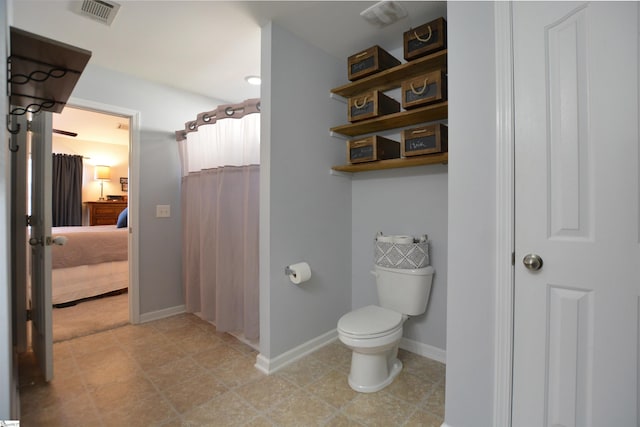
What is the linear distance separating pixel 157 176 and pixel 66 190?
15.2 ft

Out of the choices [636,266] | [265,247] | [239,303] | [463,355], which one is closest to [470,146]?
[636,266]

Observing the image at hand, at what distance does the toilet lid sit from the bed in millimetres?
3217

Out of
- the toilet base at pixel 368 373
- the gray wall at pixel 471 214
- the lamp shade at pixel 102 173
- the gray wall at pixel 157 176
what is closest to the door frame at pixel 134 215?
the gray wall at pixel 157 176

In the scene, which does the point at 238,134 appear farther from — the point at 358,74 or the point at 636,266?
the point at 636,266

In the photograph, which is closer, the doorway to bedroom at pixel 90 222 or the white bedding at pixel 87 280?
the doorway to bedroom at pixel 90 222

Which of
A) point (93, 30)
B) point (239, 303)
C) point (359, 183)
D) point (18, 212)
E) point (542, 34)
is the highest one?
point (93, 30)

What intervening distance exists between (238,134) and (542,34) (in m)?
1.95

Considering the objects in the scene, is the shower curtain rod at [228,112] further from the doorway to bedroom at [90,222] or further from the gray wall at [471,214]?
the gray wall at [471,214]

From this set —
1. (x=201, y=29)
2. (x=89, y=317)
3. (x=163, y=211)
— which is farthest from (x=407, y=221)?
(x=89, y=317)

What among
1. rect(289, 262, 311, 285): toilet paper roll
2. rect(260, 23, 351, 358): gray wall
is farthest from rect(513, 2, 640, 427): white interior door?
rect(260, 23, 351, 358): gray wall

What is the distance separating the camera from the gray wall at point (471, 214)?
3.87ft

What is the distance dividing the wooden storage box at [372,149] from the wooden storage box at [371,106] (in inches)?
6.5

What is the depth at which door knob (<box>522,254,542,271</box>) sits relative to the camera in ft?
3.53

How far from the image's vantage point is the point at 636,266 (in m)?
0.92
